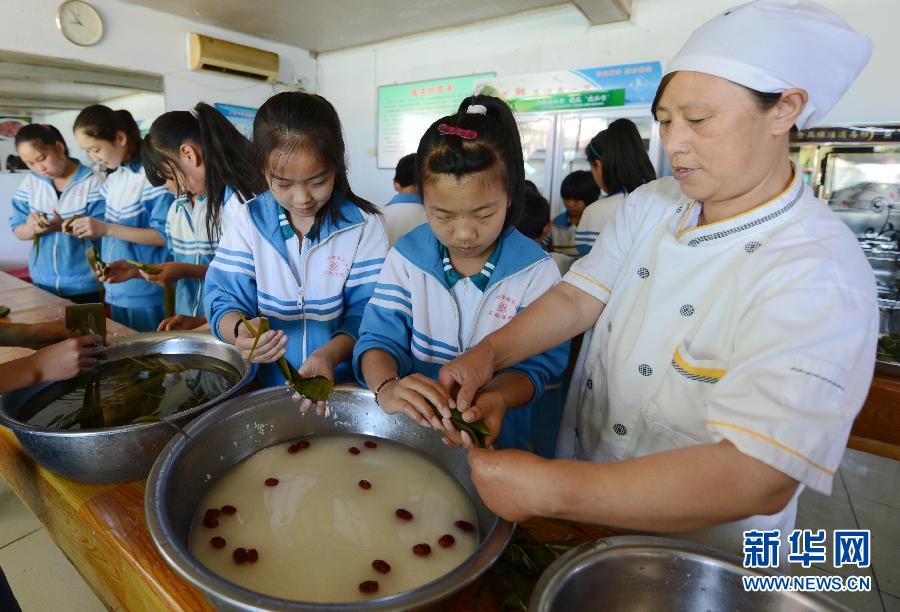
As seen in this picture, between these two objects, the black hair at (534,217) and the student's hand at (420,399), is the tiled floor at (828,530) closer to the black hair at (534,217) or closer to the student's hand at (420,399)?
the student's hand at (420,399)

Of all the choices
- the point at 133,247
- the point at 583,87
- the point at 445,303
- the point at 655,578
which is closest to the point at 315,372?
the point at 445,303

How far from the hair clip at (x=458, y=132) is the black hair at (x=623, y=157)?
6.72 ft

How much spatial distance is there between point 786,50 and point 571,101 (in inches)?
176

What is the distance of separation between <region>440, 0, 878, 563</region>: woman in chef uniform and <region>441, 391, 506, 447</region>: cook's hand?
0.02m

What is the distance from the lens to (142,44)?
5.12 m

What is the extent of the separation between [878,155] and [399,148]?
474 centimetres

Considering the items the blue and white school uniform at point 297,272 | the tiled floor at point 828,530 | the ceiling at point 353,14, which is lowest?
the tiled floor at point 828,530

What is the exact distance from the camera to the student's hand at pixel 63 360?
1316mm

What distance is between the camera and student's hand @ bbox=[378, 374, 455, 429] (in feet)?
3.26

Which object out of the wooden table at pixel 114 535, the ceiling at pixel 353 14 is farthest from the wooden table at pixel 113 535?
the ceiling at pixel 353 14

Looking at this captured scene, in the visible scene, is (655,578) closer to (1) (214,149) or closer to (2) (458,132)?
(2) (458,132)

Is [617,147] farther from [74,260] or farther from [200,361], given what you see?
[74,260]

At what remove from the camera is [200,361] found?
1.58 meters

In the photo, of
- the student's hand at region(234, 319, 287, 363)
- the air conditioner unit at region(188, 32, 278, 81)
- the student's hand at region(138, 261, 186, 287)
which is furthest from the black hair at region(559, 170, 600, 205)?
the air conditioner unit at region(188, 32, 278, 81)
